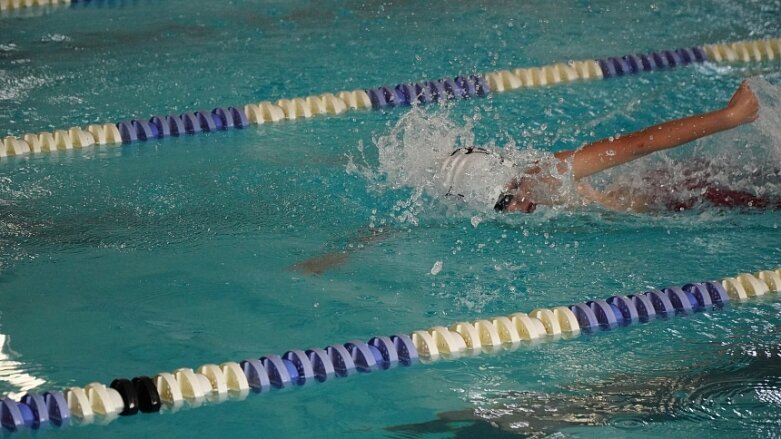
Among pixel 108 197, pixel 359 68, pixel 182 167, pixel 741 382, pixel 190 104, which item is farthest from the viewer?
pixel 359 68

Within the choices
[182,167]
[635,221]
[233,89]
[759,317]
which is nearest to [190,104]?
[233,89]

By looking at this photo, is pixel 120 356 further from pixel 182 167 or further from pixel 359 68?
pixel 359 68

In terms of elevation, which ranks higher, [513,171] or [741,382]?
[513,171]

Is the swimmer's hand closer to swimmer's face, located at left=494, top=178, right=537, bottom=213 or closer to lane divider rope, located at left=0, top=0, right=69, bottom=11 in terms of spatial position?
swimmer's face, located at left=494, top=178, right=537, bottom=213

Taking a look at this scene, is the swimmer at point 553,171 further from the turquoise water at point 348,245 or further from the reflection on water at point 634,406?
the reflection on water at point 634,406

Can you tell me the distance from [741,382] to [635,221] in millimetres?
1163

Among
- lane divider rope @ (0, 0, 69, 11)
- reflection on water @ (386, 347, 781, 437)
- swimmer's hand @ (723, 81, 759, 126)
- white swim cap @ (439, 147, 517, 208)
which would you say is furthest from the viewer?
lane divider rope @ (0, 0, 69, 11)

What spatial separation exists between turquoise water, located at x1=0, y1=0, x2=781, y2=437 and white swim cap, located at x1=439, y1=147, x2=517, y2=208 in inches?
7.5

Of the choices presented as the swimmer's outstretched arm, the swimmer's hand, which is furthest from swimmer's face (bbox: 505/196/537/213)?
the swimmer's hand

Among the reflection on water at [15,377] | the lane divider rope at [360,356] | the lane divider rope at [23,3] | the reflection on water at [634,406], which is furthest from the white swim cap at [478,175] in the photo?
the lane divider rope at [23,3]

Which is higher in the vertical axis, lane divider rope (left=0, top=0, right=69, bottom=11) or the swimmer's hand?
lane divider rope (left=0, top=0, right=69, bottom=11)

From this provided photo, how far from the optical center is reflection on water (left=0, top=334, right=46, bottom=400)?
2.93m

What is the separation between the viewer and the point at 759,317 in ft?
11.1

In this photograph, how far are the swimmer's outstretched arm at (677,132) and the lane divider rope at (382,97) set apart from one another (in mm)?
1277
